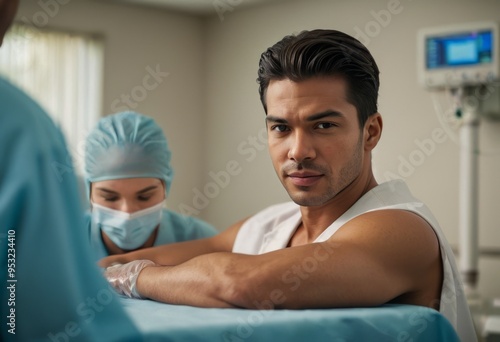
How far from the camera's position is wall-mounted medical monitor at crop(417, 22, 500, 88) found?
152 inches

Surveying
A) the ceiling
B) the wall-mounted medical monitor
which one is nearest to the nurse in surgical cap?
the wall-mounted medical monitor

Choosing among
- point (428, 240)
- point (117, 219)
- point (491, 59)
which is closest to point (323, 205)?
point (428, 240)

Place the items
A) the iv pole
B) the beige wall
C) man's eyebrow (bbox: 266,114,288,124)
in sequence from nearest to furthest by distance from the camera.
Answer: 1. man's eyebrow (bbox: 266,114,288,124)
2. the iv pole
3. the beige wall

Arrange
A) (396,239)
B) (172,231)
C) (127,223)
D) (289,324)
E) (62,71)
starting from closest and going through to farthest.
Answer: (289,324) < (396,239) < (127,223) < (172,231) < (62,71)

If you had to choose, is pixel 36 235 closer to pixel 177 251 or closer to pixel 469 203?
pixel 177 251

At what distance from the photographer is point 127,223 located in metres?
2.15

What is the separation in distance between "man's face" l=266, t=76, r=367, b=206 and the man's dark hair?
0.02 metres

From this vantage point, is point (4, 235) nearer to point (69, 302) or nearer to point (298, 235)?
point (69, 302)

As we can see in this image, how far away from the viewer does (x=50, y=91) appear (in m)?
5.39

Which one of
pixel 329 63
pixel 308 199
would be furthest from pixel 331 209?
pixel 329 63

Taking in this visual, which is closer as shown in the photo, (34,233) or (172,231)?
(34,233)

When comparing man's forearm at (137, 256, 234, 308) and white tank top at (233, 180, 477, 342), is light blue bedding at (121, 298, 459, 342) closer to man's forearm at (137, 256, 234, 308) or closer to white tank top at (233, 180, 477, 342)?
man's forearm at (137, 256, 234, 308)

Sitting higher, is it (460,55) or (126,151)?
(460,55)

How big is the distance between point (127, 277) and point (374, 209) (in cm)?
55
